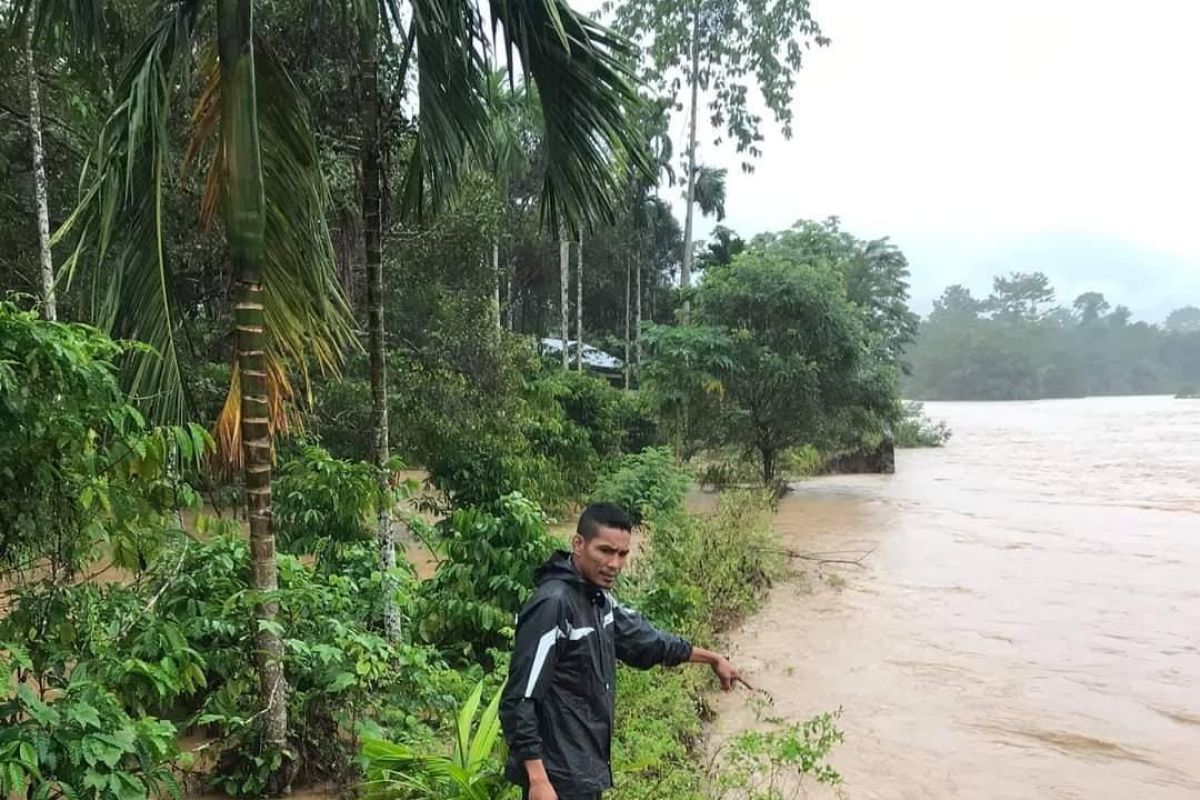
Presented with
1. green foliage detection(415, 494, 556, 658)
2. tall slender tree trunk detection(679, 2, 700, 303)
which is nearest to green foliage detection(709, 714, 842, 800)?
green foliage detection(415, 494, 556, 658)

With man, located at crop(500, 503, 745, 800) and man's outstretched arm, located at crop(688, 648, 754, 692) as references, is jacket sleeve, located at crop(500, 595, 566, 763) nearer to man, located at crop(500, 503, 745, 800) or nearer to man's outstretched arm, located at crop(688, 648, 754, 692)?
man, located at crop(500, 503, 745, 800)

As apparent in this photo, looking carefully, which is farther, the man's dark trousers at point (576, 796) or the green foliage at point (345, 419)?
the green foliage at point (345, 419)

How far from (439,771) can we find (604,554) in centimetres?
138

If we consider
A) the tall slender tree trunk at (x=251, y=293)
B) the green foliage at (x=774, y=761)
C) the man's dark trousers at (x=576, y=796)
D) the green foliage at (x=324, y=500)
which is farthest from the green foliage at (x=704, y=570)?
the man's dark trousers at (x=576, y=796)

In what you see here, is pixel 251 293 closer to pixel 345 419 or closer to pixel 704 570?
pixel 704 570

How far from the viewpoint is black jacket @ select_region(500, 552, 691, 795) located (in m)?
2.15

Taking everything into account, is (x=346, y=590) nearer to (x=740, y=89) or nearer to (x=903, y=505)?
(x=903, y=505)

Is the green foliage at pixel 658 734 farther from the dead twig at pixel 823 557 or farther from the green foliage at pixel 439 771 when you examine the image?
the dead twig at pixel 823 557

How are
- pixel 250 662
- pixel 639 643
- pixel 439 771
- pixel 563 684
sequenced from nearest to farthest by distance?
pixel 563 684
pixel 639 643
pixel 439 771
pixel 250 662

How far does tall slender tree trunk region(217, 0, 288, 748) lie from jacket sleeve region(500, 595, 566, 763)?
149 centimetres

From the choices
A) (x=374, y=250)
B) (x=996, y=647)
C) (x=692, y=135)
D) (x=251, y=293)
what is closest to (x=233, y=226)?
(x=251, y=293)

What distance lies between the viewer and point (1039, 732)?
550cm

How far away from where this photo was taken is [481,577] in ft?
18.1

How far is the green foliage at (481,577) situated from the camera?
5.35 metres
